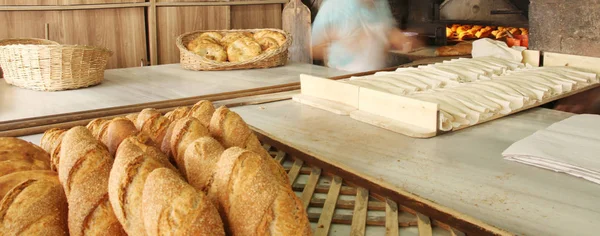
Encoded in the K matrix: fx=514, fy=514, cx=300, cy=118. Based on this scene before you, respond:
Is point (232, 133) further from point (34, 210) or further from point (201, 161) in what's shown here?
point (34, 210)

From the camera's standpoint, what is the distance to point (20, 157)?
137cm

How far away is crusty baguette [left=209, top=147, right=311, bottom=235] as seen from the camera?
103 cm

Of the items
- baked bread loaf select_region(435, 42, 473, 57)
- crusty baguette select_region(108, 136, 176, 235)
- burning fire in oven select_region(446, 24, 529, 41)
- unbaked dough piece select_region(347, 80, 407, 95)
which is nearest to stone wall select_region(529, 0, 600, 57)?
unbaked dough piece select_region(347, 80, 407, 95)

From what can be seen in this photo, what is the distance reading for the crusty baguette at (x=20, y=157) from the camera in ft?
4.23

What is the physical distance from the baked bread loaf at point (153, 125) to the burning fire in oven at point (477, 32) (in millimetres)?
4907

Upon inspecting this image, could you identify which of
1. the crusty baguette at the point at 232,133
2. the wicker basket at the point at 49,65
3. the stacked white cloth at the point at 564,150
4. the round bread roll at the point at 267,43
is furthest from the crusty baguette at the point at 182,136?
the round bread roll at the point at 267,43

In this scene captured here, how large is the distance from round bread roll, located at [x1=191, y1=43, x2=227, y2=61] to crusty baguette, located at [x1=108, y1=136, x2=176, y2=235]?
11.0 feet

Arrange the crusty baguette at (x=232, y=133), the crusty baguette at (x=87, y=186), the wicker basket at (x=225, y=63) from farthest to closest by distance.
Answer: the wicker basket at (x=225, y=63)
the crusty baguette at (x=232, y=133)
the crusty baguette at (x=87, y=186)

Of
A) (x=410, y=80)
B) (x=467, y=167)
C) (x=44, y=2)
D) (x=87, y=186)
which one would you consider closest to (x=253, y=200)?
(x=87, y=186)

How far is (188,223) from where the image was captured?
961 millimetres

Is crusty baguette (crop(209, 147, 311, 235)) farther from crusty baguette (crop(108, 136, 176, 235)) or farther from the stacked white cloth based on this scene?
the stacked white cloth

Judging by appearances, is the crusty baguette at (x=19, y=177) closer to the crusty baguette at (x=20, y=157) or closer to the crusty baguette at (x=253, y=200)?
the crusty baguette at (x=20, y=157)

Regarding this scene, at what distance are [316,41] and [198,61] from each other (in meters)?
2.18

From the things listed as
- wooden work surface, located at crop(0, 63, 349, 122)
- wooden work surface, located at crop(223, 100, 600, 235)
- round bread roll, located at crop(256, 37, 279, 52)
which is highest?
round bread roll, located at crop(256, 37, 279, 52)
